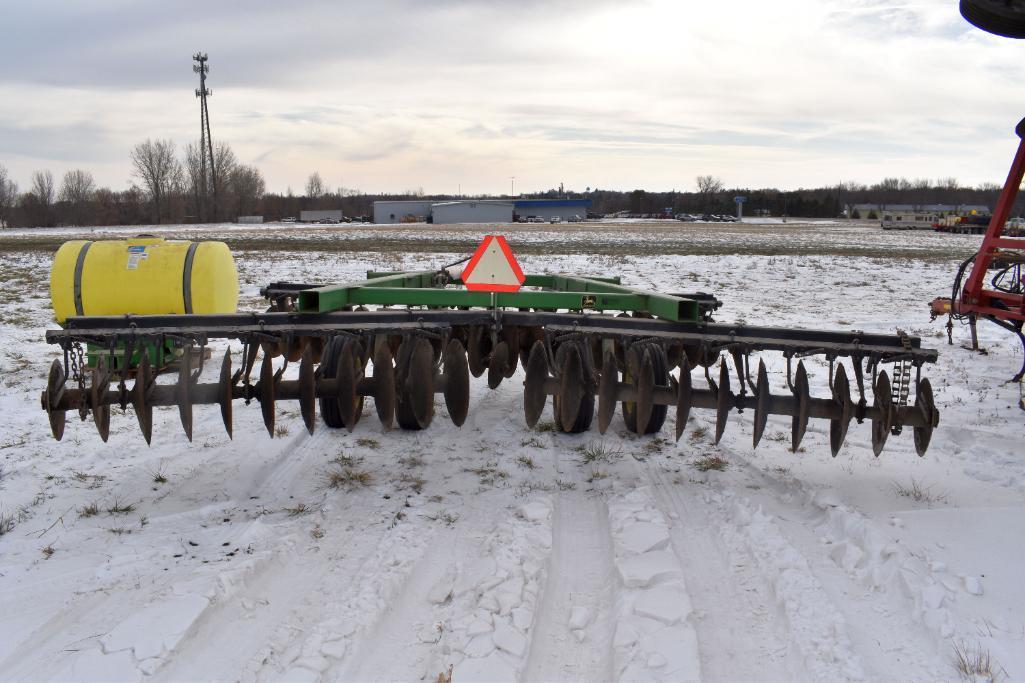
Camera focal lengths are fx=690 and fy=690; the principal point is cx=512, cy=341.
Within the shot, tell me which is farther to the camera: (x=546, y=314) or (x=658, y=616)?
(x=546, y=314)

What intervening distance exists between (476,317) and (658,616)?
193 centimetres

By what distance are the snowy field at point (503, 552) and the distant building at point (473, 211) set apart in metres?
68.6

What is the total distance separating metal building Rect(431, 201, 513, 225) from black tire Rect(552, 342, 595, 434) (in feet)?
225

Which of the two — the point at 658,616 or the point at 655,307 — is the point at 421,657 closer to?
the point at 658,616

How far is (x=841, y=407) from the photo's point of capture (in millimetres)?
3707

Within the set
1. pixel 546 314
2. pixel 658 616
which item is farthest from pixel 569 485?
pixel 658 616

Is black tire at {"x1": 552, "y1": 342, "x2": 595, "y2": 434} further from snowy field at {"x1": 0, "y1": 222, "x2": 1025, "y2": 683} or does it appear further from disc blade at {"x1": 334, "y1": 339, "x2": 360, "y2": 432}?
disc blade at {"x1": 334, "y1": 339, "x2": 360, "y2": 432}

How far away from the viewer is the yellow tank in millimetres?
5645

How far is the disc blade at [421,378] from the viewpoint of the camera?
12.5 feet

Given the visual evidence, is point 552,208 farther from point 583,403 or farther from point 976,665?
point 976,665

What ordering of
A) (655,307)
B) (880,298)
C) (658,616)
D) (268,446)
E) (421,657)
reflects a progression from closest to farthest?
(421,657), (658,616), (655,307), (268,446), (880,298)

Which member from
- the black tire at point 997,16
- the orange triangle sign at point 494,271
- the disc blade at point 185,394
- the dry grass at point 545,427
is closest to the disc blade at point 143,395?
the disc blade at point 185,394

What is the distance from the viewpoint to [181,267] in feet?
18.7

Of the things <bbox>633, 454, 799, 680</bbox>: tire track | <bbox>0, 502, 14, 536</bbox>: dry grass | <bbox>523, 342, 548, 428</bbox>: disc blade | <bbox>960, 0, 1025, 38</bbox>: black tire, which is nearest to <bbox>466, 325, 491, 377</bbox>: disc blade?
<bbox>523, 342, 548, 428</bbox>: disc blade
